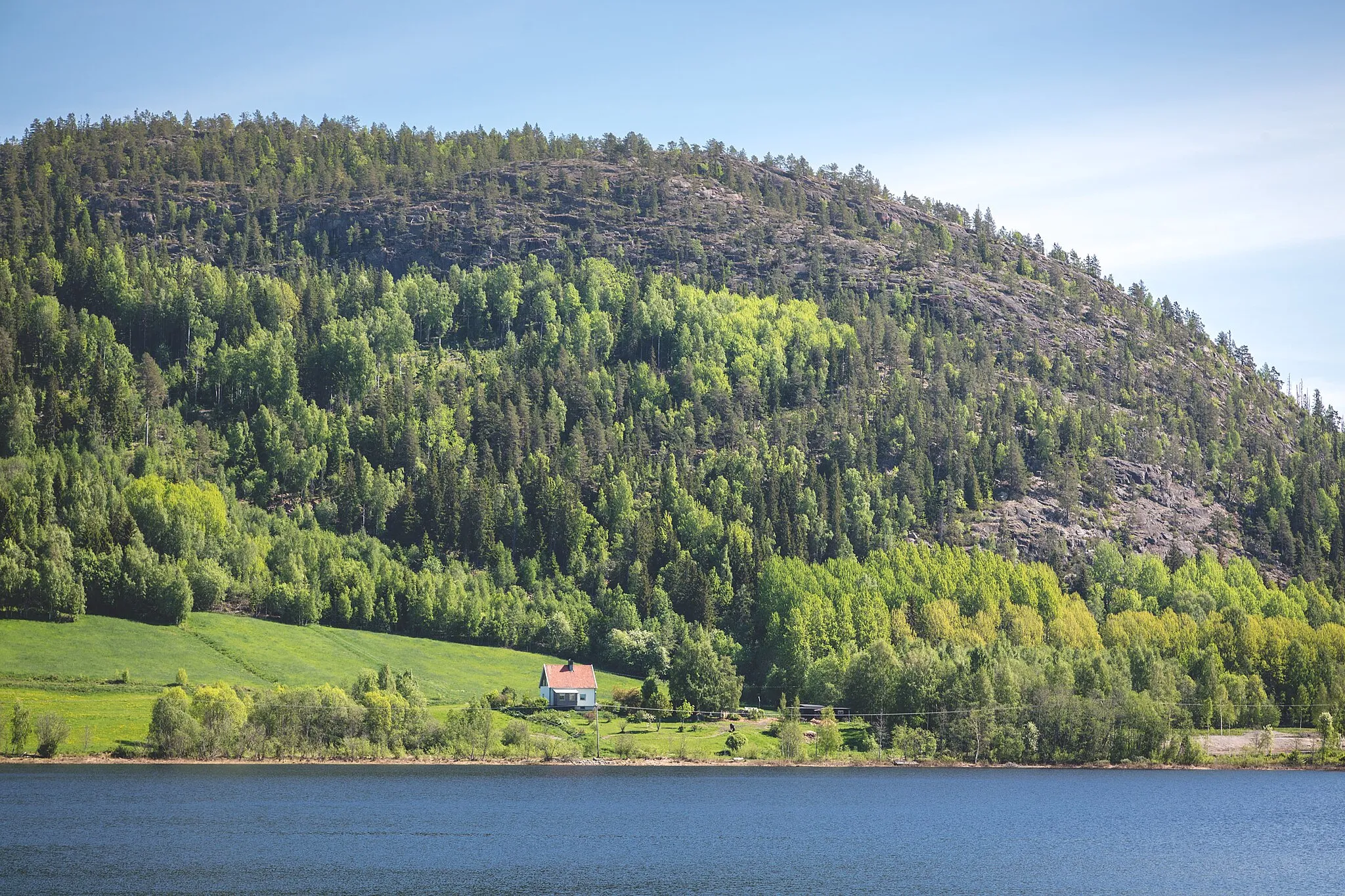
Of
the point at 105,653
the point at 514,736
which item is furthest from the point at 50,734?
the point at 514,736

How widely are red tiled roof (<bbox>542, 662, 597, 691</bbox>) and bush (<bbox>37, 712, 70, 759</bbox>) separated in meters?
57.4

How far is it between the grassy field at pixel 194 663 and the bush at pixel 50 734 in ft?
7.14

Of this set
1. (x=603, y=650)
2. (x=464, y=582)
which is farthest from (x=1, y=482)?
(x=603, y=650)

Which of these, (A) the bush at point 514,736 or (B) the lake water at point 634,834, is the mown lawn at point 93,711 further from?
(A) the bush at point 514,736

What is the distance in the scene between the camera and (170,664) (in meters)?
148

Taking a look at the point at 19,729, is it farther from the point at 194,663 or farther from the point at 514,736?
the point at 514,736

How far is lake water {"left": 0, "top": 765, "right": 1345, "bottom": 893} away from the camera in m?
77.7

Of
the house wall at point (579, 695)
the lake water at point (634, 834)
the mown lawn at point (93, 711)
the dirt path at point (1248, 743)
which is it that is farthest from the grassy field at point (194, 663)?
the dirt path at point (1248, 743)

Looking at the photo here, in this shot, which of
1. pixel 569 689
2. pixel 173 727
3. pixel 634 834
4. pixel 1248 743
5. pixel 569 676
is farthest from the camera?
pixel 569 676

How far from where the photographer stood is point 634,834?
313 feet

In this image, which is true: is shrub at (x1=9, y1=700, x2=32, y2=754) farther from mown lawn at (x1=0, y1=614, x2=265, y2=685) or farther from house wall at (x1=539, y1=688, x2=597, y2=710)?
house wall at (x1=539, y1=688, x2=597, y2=710)

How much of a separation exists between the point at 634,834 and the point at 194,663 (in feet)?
244

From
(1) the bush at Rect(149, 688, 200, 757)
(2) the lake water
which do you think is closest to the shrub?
(2) the lake water

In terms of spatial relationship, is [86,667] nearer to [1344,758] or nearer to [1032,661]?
[1032,661]
